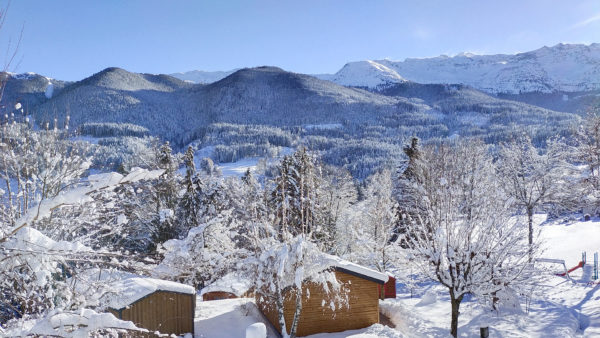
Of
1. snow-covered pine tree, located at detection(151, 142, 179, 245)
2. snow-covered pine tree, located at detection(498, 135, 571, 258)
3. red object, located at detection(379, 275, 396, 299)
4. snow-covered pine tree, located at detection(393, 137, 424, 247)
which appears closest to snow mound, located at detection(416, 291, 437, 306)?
red object, located at detection(379, 275, 396, 299)

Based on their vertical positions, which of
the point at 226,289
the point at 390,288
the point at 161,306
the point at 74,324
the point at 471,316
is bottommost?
the point at 390,288

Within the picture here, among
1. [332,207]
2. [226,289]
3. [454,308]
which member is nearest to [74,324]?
[454,308]

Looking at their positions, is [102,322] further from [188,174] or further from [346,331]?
[188,174]

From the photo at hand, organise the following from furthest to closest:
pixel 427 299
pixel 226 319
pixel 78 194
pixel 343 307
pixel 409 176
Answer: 1. pixel 409 176
2. pixel 427 299
3. pixel 226 319
4. pixel 343 307
5. pixel 78 194

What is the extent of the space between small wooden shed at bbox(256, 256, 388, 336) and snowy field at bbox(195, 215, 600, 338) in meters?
0.41

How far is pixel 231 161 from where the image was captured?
136375 millimetres

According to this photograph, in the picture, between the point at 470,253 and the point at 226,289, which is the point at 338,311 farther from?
the point at 226,289

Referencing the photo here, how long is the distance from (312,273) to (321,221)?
16.2 metres

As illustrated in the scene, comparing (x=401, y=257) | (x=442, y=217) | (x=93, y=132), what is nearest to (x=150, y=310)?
(x=401, y=257)

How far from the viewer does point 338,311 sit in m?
15.3

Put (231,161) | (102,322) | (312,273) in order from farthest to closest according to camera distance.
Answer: (231,161), (312,273), (102,322)

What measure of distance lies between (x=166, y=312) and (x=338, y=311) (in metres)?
7.26

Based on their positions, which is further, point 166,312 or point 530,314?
point 530,314

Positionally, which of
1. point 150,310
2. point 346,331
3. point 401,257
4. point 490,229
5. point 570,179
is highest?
point 570,179
